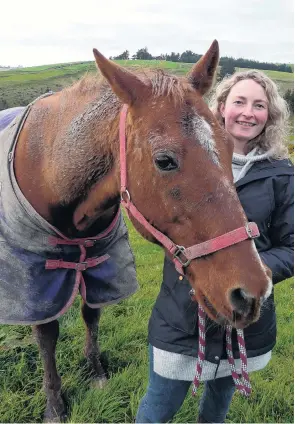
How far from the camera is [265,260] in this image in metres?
2.15

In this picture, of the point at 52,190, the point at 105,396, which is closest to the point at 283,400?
the point at 105,396

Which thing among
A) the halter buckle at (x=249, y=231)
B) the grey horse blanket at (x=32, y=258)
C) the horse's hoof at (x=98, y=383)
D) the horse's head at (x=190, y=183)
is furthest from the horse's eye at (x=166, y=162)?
the horse's hoof at (x=98, y=383)

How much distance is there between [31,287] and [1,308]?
24 cm

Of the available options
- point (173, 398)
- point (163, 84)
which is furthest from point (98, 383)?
point (163, 84)

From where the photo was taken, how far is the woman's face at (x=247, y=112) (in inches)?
92.8

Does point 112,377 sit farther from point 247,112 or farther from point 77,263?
point 247,112

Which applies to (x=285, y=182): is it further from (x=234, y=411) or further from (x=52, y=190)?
(x=234, y=411)

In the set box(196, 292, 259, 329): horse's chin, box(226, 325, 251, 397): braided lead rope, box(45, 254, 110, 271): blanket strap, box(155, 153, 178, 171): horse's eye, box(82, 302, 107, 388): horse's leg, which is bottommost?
box(82, 302, 107, 388): horse's leg

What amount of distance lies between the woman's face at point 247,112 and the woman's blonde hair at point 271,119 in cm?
4

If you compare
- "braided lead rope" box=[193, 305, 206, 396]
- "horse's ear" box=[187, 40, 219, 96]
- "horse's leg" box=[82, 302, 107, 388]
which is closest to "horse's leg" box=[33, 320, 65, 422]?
"horse's leg" box=[82, 302, 107, 388]

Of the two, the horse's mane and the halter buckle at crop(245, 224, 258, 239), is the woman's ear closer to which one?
the horse's mane

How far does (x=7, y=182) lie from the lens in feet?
8.79

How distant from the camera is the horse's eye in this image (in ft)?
5.96

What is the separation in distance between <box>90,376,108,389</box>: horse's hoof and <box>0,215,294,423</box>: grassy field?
0.13 ft
